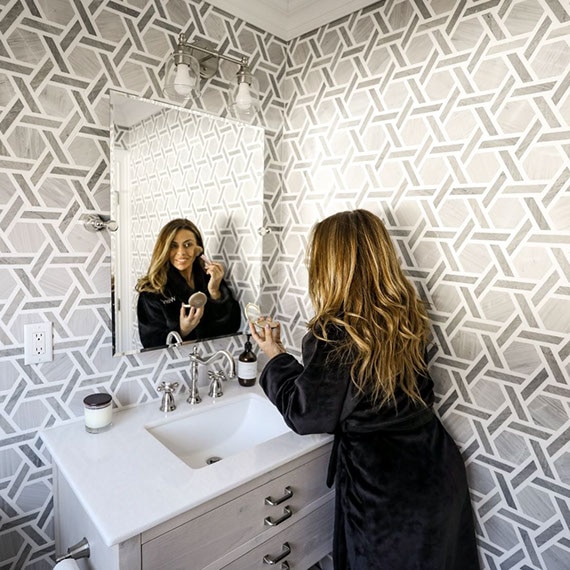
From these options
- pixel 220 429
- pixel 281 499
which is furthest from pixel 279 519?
pixel 220 429

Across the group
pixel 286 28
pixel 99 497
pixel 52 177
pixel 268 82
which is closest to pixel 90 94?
pixel 52 177

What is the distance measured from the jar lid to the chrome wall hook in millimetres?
530

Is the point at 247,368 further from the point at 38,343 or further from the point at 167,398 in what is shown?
the point at 38,343

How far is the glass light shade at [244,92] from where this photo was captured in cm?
153

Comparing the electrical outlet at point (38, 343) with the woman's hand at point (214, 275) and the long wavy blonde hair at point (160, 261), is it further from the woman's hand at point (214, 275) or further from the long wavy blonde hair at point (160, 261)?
the woman's hand at point (214, 275)

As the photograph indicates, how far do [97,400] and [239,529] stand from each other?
0.58 meters

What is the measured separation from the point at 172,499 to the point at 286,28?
1.83m

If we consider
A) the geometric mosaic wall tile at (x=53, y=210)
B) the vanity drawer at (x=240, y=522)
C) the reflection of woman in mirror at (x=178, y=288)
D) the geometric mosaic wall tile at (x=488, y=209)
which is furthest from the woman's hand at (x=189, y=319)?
the geometric mosaic wall tile at (x=488, y=209)

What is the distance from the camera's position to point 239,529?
3.60 ft

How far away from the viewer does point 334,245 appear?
1253 mm

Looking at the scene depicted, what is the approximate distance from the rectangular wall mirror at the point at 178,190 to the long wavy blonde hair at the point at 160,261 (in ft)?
0.06

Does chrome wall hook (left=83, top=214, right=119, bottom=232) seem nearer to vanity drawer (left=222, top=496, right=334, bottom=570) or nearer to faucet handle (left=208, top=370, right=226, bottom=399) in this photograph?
faucet handle (left=208, top=370, right=226, bottom=399)

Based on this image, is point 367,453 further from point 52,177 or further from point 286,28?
point 286,28

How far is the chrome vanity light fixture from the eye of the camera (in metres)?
1.37
